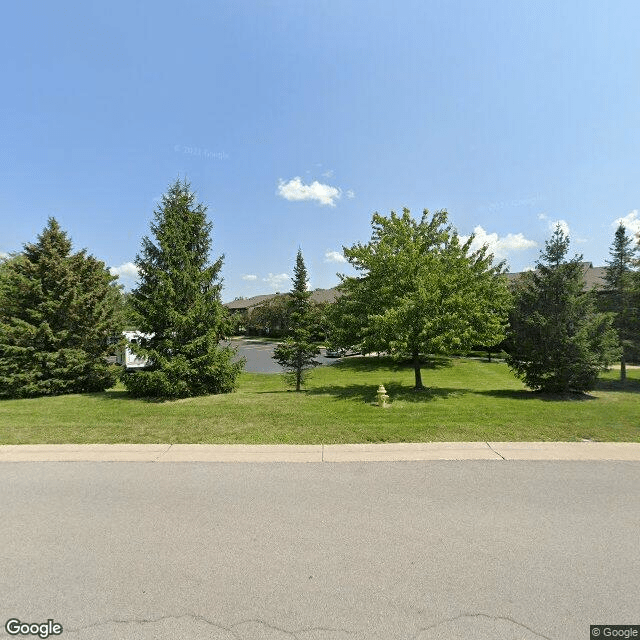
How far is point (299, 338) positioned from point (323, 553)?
36.2 feet

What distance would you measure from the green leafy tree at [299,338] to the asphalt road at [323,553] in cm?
897

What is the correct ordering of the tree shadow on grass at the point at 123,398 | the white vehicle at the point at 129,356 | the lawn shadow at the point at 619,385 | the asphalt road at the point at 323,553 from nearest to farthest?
the asphalt road at the point at 323,553
the tree shadow on grass at the point at 123,398
the white vehicle at the point at 129,356
the lawn shadow at the point at 619,385

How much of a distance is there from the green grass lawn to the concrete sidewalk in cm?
35

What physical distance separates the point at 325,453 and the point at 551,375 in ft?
34.5

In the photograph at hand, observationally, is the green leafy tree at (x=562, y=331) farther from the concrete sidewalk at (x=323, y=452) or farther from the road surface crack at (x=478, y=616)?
the road surface crack at (x=478, y=616)

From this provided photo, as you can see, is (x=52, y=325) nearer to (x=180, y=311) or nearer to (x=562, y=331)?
(x=180, y=311)

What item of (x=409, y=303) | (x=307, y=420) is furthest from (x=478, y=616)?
(x=409, y=303)

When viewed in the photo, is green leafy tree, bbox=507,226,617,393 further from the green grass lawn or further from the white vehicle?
the white vehicle

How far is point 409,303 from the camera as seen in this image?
1202 centimetres

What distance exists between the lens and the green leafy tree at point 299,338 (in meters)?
14.4

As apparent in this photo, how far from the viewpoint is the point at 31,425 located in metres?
8.27

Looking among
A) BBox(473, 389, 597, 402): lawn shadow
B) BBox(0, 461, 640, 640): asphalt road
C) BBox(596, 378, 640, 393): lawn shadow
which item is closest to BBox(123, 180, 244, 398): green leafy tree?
BBox(0, 461, 640, 640): asphalt road

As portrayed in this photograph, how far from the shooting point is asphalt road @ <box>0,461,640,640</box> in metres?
2.75

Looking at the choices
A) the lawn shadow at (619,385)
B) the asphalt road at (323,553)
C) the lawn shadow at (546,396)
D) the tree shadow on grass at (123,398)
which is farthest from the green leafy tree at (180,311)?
the lawn shadow at (619,385)
